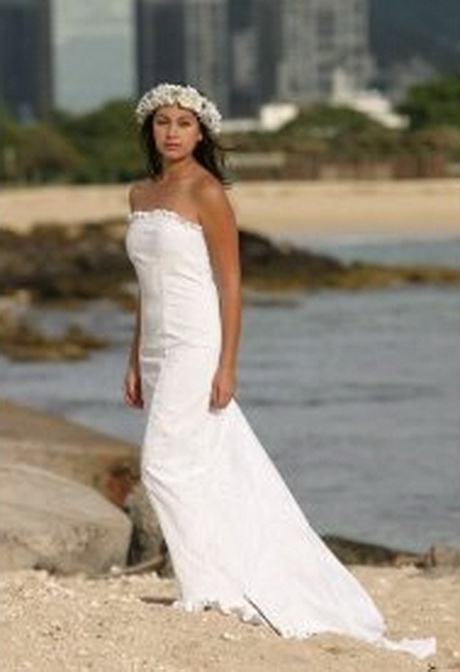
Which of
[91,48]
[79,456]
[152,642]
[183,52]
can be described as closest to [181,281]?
[152,642]

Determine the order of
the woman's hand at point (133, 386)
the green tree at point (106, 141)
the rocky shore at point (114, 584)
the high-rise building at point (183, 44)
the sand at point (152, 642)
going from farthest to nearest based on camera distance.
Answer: the high-rise building at point (183, 44), the green tree at point (106, 141), the woman's hand at point (133, 386), the rocky shore at point (114, 584), the sand at point (152, 642)

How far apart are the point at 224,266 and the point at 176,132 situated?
392 mm

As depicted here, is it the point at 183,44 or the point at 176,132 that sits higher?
the point at 176,132

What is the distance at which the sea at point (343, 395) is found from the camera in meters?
15.3

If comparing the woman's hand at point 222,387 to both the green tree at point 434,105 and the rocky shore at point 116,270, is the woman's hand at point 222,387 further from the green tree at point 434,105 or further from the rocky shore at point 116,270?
the green tree at point 434,105

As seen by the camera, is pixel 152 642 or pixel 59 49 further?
pixel 59 49

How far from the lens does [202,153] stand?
330 inches

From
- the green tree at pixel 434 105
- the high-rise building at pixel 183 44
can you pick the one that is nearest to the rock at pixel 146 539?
the green tree at pixel 434 105

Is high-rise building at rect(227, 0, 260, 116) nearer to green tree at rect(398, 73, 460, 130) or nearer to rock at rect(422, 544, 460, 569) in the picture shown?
green tree at rect(398, 73, 460, 130)

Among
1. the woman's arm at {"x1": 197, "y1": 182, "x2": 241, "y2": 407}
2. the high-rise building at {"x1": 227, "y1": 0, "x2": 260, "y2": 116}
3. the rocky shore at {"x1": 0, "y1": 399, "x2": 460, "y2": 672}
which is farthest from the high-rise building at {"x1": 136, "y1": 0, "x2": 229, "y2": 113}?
the woman's arm at {"x1": 197, "y1": 182, "x2": 241, "y2": 407}

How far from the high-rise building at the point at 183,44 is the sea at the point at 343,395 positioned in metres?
115

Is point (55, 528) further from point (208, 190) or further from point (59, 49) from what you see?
point (59, 49)

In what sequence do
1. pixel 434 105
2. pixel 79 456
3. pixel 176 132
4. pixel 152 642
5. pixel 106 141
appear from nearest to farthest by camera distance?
pixel 152 642 < pixel 176 132 < pixel 79 456 < pixel 106 141 < pixel 434 105

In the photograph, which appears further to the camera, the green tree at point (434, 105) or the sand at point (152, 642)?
the green tree at point (434, 105)
